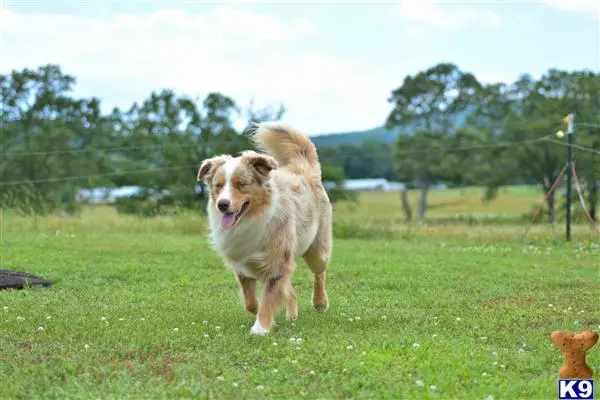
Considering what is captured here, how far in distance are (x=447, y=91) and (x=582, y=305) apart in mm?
39883

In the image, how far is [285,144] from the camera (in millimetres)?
8023

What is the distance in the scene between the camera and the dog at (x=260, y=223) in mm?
6266

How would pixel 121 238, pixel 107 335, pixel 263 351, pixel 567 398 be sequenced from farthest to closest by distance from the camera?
pixel 121 238, pixel 107 335, pixel 263 351, pixel 567 398

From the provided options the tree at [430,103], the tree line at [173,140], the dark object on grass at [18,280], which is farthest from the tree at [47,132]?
the dark object on grass at [18,280]

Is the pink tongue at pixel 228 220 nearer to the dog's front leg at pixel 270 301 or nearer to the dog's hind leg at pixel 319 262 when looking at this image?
the dog's front leg at pixel 270 301

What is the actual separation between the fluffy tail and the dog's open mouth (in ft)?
5.46

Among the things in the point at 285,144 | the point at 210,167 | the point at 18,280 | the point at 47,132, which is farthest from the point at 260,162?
the point at 47,132

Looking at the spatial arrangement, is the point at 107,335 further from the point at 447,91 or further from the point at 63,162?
the point at 447,91

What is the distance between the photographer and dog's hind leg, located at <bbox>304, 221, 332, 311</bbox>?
760 cm

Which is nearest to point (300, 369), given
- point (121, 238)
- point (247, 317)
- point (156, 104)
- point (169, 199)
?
point (247, 317)

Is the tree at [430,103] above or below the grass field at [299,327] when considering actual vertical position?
above

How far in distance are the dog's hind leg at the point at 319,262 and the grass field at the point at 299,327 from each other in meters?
0.18

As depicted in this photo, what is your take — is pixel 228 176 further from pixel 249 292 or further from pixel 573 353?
pixel 573 353

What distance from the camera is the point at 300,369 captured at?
4.88 m
